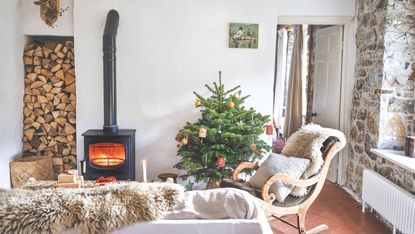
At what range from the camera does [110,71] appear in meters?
4.27

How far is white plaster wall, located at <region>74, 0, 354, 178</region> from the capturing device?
176 inches

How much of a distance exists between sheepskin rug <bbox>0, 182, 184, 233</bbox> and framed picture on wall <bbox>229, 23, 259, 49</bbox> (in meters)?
3.09

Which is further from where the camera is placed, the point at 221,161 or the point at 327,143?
the point at 221,161

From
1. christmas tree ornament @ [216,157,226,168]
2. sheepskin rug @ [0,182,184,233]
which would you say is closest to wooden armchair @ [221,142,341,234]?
christmas tree ornament @ [216,157,226,168]

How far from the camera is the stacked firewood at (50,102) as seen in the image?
460cm

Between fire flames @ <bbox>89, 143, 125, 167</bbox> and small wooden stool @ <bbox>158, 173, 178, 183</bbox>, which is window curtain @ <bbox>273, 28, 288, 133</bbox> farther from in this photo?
fire flames @ <bbox>89, 143, 125, 167</bbox>

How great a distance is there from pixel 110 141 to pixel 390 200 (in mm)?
2925

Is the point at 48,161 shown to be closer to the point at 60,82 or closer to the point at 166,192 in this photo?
the point at 60,82

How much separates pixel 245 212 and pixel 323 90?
3881 millimetres

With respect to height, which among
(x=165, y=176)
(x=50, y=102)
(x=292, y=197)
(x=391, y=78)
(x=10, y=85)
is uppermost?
(x=391, y=78)

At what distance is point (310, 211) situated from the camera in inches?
155

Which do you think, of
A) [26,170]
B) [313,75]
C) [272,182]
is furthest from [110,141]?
[313,75]

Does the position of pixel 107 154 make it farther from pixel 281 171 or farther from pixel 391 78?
pixel 391 78

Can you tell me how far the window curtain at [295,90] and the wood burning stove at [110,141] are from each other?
3.04 metres
